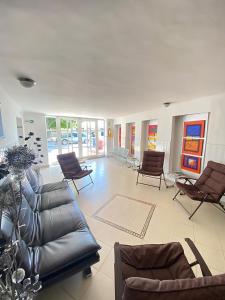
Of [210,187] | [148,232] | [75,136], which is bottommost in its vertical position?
[148,232]

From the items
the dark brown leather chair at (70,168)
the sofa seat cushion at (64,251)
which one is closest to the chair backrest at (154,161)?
the dark brown leather chair at (70,168)

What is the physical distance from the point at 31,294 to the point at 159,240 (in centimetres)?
149

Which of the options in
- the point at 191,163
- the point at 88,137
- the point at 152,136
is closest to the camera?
the point at 191,163

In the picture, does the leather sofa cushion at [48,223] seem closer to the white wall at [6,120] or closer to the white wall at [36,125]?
the white wall at [6,120]

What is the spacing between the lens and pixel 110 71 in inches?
61.2

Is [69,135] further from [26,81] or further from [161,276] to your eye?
[161,276]

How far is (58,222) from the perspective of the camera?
4.77 ft

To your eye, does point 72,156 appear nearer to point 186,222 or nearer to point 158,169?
point 158,169

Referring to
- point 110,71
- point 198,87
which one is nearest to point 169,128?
point 198,87

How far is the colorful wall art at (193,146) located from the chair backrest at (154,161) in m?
0.54

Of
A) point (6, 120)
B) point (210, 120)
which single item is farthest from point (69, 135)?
point (210, 120)

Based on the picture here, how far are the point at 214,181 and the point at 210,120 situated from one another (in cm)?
119

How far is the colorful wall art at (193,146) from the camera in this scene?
302 cm

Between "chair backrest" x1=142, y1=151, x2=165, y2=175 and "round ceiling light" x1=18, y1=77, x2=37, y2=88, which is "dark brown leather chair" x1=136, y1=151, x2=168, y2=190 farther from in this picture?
"round ceiling light" x1=18, y1=77, x2=37, y2=88
